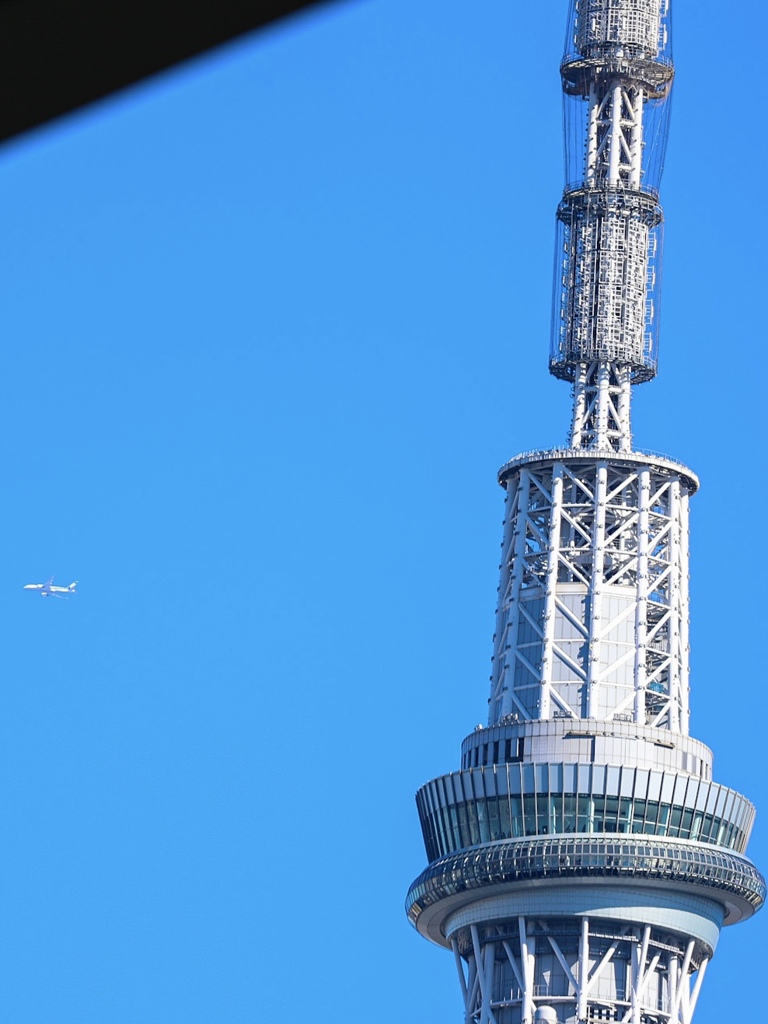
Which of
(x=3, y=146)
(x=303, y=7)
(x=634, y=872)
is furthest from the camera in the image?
(x=634, y=872)

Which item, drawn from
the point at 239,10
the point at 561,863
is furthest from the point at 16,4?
the point at 561,863

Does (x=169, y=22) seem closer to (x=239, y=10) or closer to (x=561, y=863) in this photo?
(x=239, y=10)

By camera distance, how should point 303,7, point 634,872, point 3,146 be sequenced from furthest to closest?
1. point 634,872
2. point 3,146
3. point 303,7

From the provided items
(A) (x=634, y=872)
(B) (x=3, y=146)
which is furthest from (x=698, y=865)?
(B) (x=3, y=146)

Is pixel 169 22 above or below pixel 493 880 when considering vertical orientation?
below

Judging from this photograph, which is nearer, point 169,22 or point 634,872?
point 169,22

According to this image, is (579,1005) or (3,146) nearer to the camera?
(3,146)

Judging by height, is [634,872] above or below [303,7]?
above

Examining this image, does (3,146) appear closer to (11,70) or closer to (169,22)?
(11,70)

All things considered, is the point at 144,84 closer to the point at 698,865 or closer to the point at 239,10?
the point at 239,10
